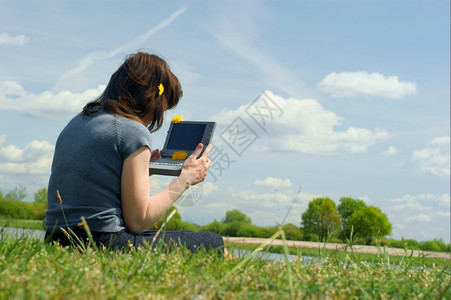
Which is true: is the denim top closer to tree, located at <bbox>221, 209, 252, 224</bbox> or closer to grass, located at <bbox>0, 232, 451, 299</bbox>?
grass, located at <bbox>0, 232, 451, 299</bbox>

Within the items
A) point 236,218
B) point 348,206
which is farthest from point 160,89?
point 348,206

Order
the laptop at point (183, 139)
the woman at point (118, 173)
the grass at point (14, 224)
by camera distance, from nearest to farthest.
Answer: the grass at point (14, 224), the woman at point (118, 173), the laptop at point (183, 139)

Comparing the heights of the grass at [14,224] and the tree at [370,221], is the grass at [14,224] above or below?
below

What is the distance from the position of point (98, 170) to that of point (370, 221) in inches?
741

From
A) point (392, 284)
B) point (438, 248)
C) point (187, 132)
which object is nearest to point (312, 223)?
point (438, 248)

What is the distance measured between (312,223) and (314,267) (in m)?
17.0

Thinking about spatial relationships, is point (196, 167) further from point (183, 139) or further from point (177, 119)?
point (177, 119)

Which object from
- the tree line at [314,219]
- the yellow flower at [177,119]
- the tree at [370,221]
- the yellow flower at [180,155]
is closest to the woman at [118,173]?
the yellow flower at [180,155]

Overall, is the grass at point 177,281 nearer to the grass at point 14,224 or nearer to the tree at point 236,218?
the grass at point 14,224

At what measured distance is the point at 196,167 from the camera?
12.1 ft

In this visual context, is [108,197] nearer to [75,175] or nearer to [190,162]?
[75,175]

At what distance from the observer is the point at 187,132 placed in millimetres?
4301

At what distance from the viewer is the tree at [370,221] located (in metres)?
19.8

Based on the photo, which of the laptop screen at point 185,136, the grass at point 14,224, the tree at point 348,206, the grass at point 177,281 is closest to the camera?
the grass at point 177,281
